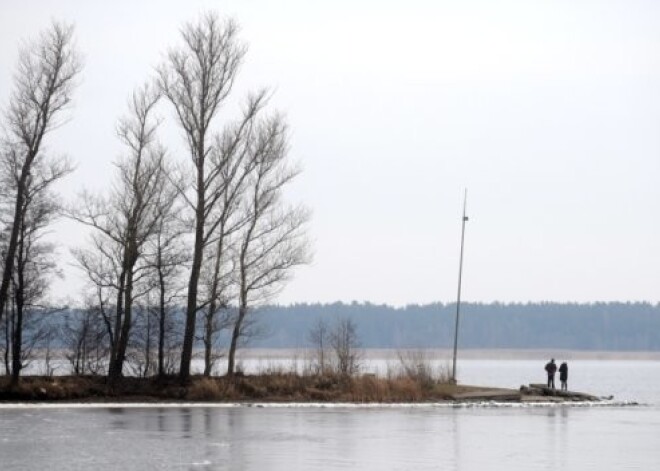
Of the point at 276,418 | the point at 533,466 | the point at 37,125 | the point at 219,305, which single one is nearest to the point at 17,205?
the point at 37,125

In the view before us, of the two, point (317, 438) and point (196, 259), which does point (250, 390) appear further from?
point (317, 438)

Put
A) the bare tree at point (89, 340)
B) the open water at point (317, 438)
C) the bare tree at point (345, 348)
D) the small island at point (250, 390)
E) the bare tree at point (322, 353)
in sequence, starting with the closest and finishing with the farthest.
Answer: the open water at point (317, 438)
the small island at point (250, 390)
the bare tree at point (322, 353)
the bare tree at point (345, 348)
the bare tree at point (89, 340)

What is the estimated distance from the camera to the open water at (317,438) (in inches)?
1011

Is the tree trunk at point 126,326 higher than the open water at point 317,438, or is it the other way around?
the tree trunk at point 126,326

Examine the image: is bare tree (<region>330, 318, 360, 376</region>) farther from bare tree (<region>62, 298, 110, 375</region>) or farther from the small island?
bare tree (<region>62, 298, 110, 375</region>)

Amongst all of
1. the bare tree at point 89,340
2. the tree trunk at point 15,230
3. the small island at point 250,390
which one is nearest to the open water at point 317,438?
the small island at point 250,390

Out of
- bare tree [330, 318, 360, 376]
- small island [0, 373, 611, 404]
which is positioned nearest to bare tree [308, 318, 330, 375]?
bare tree [330, 318, 360, 376]

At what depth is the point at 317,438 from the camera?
3105 cm

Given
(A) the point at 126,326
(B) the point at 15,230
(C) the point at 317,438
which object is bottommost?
(C) the point at 317,438

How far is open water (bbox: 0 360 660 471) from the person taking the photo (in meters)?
25.7

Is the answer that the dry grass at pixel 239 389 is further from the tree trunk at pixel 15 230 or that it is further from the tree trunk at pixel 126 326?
the tree trunk at pixel 15 230

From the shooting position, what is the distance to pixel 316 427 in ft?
113

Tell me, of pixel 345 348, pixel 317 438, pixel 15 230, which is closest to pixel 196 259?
pixel 15 230

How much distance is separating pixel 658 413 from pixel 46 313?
27.6 m
